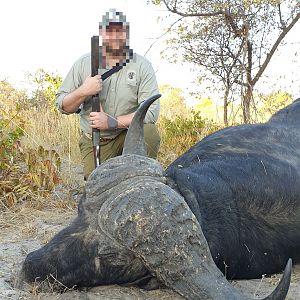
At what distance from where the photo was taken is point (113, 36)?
5703mm

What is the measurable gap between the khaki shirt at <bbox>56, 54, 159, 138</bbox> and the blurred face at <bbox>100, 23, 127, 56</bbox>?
330mm

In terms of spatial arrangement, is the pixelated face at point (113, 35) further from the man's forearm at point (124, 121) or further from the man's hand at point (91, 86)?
the man's forearm at point (124, 121)

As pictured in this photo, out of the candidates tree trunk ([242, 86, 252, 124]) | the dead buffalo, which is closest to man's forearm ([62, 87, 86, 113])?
the dead buffalo

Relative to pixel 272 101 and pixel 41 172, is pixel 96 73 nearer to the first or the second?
pixel 41 172

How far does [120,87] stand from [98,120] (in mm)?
475

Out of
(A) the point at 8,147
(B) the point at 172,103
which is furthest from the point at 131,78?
(B) the point at 172,103

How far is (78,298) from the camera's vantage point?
313 centimetres

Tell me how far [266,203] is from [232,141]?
2.13 feet

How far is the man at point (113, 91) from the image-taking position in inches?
225

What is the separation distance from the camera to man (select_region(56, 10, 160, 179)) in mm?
5715

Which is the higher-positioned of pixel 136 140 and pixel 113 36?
pixel 113 36

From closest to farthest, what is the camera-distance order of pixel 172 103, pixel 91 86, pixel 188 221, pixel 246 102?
pixel 188 221 → pixel 91 86 → pixel 246 102 → pixel 172 103

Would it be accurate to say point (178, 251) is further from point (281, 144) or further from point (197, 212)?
point (281, 144)

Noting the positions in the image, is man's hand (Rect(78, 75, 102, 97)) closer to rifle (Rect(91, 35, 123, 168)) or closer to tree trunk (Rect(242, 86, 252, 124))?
rifle (Rect(91, 35, 123, 168))
